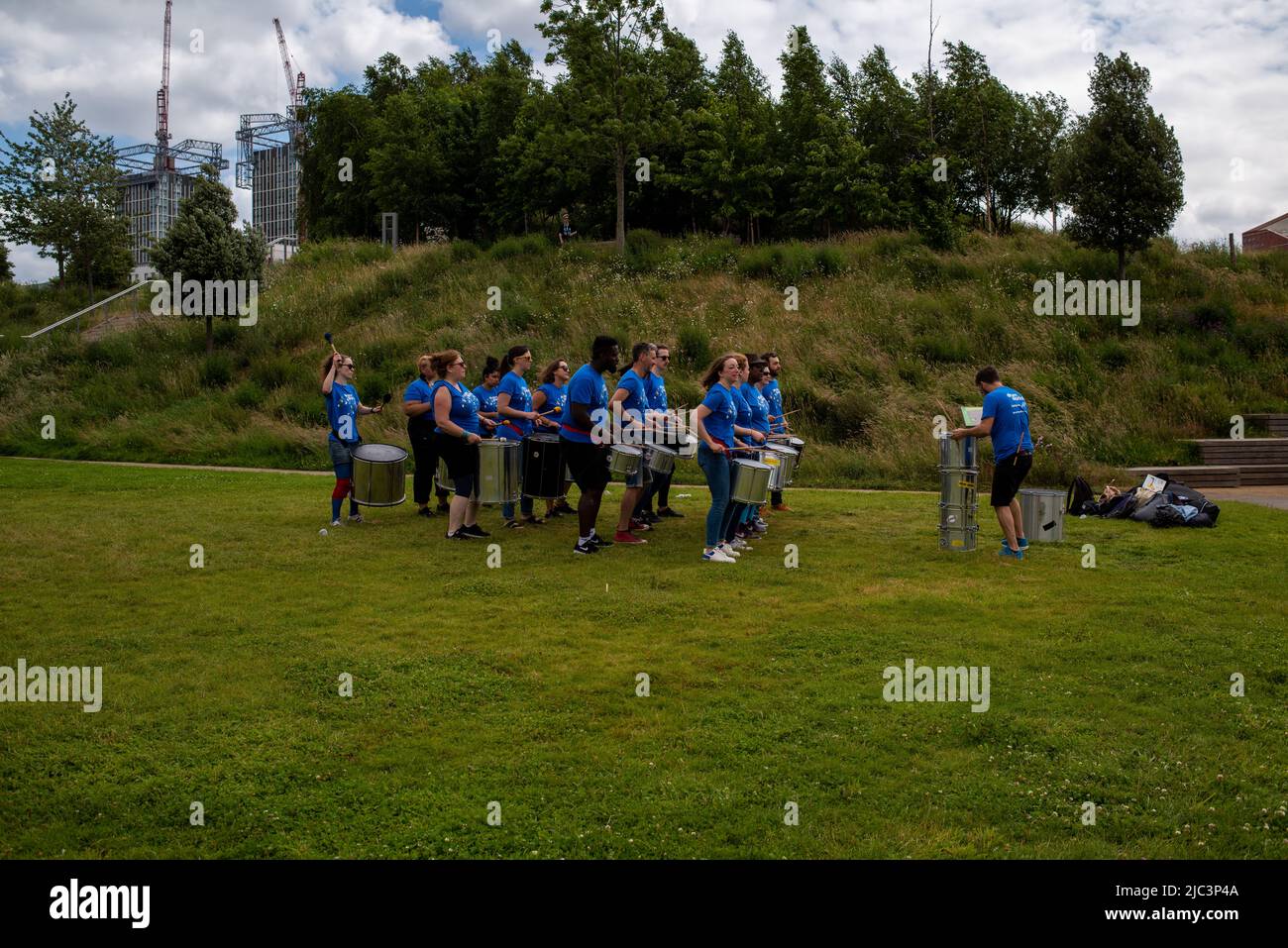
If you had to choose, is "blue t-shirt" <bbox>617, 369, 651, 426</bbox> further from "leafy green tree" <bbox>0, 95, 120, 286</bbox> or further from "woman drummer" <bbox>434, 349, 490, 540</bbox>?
"leafy green tree" <bbox>0, 95, 120, 286</bbox>

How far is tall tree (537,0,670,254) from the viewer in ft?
98.7

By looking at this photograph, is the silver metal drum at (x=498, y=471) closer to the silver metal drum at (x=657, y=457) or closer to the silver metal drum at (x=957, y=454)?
the silver metal drum at (x=657, y=457)

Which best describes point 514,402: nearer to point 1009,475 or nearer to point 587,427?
point 587,427

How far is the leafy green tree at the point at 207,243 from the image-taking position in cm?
2798

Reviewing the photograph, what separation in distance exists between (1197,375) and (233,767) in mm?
23009

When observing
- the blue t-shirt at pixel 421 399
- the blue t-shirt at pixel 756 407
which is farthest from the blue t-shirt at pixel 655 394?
the blue t-shirt at pixel 421 399

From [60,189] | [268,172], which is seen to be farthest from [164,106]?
[60,189]

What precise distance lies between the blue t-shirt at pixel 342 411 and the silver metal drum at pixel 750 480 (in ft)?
15.9

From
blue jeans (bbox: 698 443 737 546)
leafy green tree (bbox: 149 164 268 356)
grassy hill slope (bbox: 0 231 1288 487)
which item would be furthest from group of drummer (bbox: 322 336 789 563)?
leafy green tree (bbox: 149 164 268 356)

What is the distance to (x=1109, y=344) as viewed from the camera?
23969 millimetres

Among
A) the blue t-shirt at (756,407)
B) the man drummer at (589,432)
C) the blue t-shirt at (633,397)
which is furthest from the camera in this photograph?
the blue t-shirt at (756,407)

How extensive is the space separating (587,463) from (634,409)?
2.84 ft

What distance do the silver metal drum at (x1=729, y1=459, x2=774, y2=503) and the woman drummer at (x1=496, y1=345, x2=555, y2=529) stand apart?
2838 mm

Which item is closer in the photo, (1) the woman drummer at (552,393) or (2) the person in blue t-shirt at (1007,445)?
(2) the person in blue t-shirt at (1007,445)
